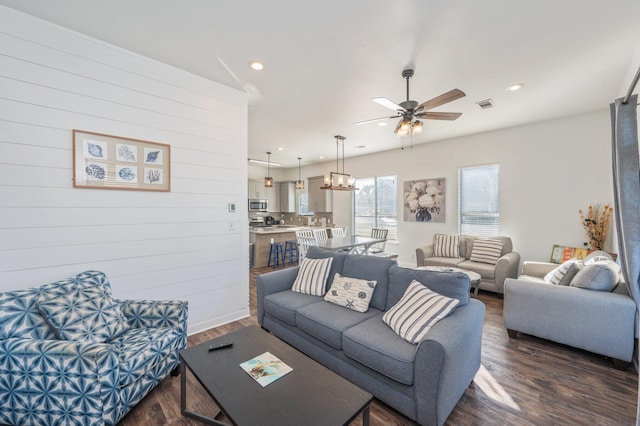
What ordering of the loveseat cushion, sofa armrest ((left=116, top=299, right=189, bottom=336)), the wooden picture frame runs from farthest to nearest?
1. the wooden picture frame
2. sofa armrest ((left=116, top=299, right=189, bottom=336))
3. the loveseat cushion

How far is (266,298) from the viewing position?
2883 mm

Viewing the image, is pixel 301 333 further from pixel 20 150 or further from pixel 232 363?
pixel 20 150

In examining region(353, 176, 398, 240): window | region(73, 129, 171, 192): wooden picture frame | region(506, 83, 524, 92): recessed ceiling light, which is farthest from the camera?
region(353, 176, 398, 240): window

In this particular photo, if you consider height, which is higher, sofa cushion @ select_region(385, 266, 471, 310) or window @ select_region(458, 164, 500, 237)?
window @ select_region(458, 164, 500, 237)

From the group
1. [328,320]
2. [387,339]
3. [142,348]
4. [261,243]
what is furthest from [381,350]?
[261,243]

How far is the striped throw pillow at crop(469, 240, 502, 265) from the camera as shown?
452 centimetres

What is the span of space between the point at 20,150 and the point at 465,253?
19.8 feet

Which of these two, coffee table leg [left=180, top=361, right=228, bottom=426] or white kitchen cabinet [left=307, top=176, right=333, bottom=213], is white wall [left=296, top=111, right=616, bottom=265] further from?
coffee table leg [left=180, top=361, right=228, bottom=426]

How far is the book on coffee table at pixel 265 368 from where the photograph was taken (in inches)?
58.3

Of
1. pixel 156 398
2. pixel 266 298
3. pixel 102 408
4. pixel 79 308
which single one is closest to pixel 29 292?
pixel 79 308

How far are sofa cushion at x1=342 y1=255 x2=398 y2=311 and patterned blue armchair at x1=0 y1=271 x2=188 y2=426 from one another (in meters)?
1.63

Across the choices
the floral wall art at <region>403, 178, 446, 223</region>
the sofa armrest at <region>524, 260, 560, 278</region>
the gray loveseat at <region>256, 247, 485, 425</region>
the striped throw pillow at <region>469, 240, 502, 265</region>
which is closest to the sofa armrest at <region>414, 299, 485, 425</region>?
the gray loveseat at <region>256, 247, 485, 425</region>

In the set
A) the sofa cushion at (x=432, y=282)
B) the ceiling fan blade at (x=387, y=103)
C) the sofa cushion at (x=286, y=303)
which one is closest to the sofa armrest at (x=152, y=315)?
the sofa cushion at (x=286, y=303)

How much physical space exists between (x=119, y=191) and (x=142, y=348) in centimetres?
149
